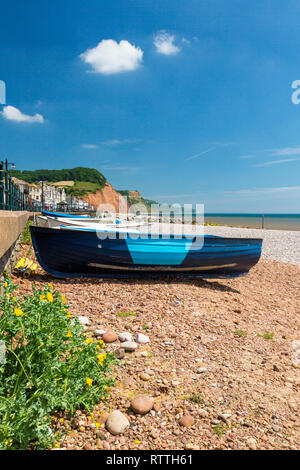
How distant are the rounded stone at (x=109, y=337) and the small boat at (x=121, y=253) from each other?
9.25 feet

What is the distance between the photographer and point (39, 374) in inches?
101

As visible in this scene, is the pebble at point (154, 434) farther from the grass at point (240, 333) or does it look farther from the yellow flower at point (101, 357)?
the grass at point (240, 333)

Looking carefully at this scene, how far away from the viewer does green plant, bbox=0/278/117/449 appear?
2.19 meters

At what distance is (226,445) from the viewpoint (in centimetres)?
256

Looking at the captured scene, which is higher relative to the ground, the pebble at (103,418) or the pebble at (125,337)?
the pebble at (125,337)

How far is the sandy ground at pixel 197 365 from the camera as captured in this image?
8.70 ft

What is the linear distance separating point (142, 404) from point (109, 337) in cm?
135

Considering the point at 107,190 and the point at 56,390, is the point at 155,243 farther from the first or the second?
the point at 107,190

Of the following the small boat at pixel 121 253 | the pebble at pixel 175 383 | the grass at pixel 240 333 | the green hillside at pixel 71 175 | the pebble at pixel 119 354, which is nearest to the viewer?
the pebble at pixel 175 383

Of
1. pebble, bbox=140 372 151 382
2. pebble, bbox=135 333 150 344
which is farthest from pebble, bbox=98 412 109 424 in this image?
pebble, bbox=135 333 150 344

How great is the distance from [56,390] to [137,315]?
2740mm

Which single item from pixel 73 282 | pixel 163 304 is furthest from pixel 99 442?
pixel 73 282

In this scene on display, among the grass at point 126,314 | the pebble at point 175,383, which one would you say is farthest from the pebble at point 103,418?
the grass at point 126,314

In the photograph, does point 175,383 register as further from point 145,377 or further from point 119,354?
point 119,354
